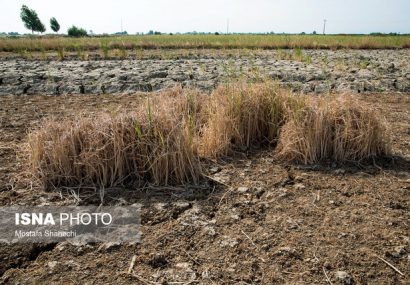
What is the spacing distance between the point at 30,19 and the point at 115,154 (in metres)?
59.0

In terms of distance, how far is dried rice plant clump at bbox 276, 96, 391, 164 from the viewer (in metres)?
2.77

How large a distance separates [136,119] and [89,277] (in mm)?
1304

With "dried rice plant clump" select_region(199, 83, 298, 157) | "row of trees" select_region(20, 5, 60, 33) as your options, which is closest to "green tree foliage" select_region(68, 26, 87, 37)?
"row of trees" select_region(20, 5, 60, 33)

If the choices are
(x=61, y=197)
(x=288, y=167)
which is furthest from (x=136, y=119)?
(x=288, y=167)

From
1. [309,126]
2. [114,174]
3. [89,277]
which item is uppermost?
[309,126]

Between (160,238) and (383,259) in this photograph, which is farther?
(160,238)

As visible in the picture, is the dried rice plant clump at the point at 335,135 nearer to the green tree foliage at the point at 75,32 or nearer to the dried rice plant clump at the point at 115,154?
the dried rice plant clump at the point at 115,154

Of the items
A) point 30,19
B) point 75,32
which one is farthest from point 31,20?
point 75,32

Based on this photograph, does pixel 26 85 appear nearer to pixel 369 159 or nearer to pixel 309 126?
pixel 309 126

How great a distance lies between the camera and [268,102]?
3.22m

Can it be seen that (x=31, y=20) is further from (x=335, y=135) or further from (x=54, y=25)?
(x=335, y=135)
